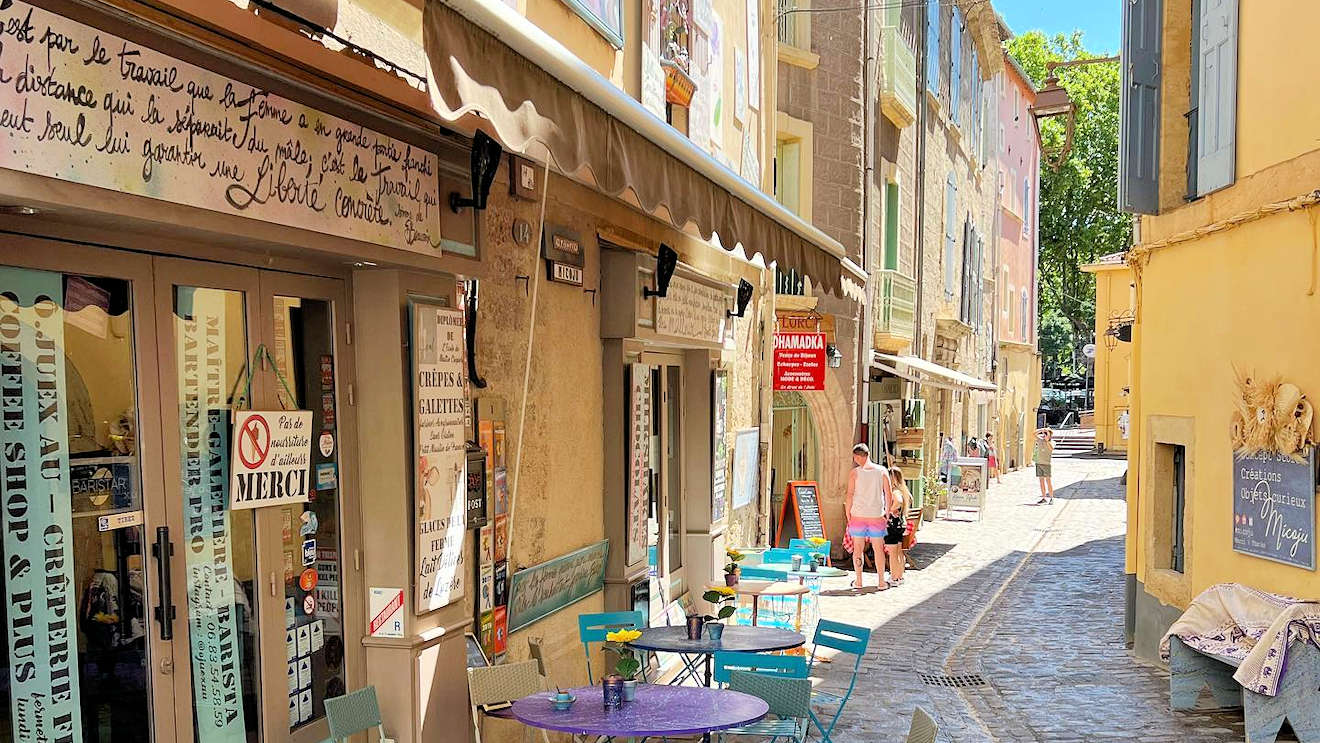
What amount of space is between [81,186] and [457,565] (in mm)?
2922

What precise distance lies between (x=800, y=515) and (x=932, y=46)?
1105cm

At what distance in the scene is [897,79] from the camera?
1881 cm

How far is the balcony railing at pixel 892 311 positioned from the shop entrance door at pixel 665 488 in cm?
850

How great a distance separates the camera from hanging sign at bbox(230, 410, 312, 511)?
15.9ft

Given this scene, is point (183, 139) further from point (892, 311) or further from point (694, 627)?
point (892, 311)

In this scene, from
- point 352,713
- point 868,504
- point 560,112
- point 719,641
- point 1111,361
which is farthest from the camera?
point 1111,361

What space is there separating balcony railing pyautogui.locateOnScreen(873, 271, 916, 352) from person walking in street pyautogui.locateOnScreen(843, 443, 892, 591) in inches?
190

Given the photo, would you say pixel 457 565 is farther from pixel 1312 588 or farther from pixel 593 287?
pixel 1312 588

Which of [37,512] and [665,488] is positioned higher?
[37,512]

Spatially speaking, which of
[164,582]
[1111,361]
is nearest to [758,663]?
[164,582]

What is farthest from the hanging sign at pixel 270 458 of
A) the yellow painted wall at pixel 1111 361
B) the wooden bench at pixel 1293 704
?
the yellow painted wall at pixel 1111 361

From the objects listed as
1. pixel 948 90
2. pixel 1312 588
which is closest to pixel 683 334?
pixel 1312 588

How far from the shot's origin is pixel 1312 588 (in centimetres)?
827

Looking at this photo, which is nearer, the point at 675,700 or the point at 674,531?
the point at 675,700
